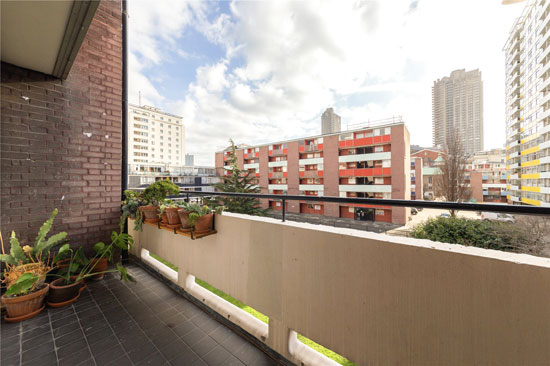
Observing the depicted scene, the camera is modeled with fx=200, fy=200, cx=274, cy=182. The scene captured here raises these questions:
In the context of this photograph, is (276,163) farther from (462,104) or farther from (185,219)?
(462,104)

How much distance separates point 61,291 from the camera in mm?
2006

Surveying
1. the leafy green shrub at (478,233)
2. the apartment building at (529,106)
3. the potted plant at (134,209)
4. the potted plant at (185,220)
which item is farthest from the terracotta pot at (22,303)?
the apartment building at (529,106)

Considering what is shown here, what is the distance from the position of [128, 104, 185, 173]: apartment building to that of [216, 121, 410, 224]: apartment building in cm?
2522

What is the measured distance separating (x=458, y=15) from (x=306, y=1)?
4.18m

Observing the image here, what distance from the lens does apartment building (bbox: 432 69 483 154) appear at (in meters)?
42.9

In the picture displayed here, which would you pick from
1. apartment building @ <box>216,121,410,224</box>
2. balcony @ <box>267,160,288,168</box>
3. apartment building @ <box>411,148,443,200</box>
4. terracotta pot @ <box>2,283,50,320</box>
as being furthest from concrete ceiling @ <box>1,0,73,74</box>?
apartment building @ <box>411,148,443,200</box>

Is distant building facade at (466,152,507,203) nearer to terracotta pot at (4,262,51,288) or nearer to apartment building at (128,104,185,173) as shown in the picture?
terracotta pot at (4,262,51,288)

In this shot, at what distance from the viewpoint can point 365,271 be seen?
1.11m

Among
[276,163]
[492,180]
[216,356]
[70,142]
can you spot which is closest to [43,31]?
[70,142]

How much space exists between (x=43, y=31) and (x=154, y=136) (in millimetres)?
50520

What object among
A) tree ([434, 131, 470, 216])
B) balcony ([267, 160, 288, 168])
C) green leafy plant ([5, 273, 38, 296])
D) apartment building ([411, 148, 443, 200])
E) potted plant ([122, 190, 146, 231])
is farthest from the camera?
balcony ([267, 160, 288, 168])

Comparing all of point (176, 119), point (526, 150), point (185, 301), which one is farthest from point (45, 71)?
point (176, 119)

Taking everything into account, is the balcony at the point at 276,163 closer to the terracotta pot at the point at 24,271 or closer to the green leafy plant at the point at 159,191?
the green leafy plant at the point at 159,191

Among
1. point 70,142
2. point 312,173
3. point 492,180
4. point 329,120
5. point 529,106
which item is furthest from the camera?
point 329,120
